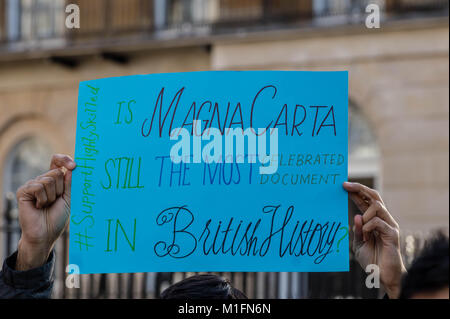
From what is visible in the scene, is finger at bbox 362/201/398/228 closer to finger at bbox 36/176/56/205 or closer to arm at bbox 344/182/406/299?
arm at bbox 344/182/406/299

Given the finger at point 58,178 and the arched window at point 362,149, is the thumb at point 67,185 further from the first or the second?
the arched window at point 362,149

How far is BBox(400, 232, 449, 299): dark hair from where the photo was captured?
8.35 ft

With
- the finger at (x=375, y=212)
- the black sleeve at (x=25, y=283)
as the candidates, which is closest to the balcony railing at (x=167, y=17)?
the finger at (x=375, y=212)

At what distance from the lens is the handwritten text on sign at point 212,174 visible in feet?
11.9

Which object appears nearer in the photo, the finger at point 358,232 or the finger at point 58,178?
the finger at point 358,232

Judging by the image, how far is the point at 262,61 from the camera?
1531cm

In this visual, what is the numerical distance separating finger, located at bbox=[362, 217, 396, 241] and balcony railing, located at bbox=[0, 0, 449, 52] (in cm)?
1124

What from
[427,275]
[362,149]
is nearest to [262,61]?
[362,149]

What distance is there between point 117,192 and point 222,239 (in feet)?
1.35

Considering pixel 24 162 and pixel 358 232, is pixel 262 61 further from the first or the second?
pixel 358 232

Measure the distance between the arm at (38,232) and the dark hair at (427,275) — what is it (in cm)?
136

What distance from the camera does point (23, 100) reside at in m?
17.4

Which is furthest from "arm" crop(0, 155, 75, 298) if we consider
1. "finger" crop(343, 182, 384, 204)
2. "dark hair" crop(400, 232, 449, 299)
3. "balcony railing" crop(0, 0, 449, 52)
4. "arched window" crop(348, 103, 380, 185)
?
"arched window" crop(348, 103, 380, 185)
